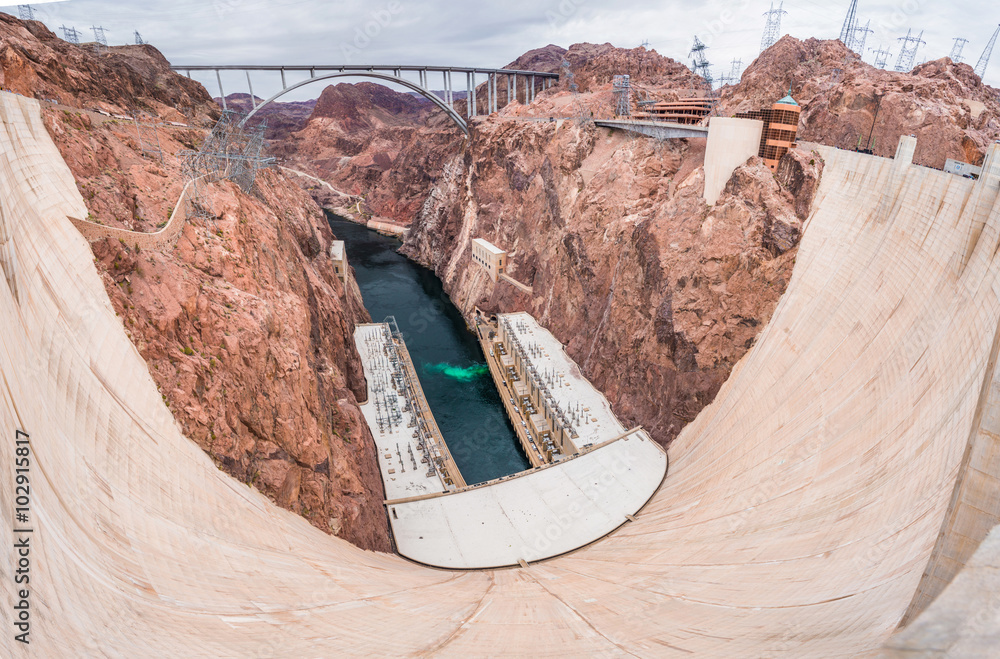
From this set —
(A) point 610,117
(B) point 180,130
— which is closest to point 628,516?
(B) point 180,130

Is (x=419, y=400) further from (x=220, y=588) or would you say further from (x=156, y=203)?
(x=220, y=588)

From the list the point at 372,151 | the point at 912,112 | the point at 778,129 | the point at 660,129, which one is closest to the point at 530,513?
the point at 778,129

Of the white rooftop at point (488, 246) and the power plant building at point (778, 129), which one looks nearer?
the power plant building at point (778, 129)

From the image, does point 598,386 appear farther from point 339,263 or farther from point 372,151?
point 372,151

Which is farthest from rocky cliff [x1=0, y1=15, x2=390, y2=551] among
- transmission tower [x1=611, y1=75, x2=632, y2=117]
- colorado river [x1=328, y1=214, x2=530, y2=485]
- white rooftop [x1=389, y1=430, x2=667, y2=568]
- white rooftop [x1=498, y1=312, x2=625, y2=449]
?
transmission tower [x1=611, y1=75, x2=632, y2=117]

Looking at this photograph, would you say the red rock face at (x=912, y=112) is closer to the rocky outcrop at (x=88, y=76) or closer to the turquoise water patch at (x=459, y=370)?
the turquoise water patch at (x=459, y=370)

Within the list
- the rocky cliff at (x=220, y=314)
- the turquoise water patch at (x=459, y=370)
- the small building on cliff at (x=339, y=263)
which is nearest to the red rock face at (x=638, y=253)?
the turquoise water patch at (x=459, y=370)

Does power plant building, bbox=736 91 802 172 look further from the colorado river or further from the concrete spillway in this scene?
the colorado river
